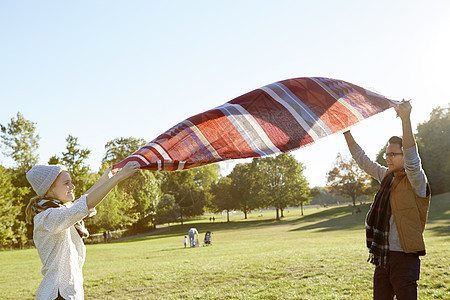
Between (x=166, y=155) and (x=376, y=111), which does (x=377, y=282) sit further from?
(x=166, y=155)

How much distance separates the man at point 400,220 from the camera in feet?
13.0

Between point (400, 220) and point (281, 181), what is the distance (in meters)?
68.3

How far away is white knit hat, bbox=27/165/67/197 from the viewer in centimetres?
344

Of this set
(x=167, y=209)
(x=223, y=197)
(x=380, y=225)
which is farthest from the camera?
(x=223, y=197)

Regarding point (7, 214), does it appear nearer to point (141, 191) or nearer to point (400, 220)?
point (141, 191)

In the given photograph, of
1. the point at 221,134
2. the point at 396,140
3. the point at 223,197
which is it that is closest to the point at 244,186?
the point at 223,197

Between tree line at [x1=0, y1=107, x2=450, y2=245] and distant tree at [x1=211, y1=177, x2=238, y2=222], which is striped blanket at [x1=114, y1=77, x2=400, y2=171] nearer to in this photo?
tree line at [x1=0, y1=107, x2=450, y2=245]

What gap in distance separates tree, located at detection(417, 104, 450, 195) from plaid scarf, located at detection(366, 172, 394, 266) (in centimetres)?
5971

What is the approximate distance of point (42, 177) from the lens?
3.46m

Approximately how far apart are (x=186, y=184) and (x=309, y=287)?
Result: 218 ft

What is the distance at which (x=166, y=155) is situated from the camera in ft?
12.5

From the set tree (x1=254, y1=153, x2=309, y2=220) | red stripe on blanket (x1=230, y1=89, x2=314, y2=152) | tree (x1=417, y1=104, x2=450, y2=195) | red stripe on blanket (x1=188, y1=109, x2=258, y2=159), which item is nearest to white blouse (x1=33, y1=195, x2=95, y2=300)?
red stripe on blanket (x1=188, y1=109, x2=258, y2=159)

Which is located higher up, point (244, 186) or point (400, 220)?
point (244, 186)

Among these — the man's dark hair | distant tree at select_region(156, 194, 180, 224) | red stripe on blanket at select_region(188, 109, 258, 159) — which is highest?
red stripe on blanket at select_region(188, 109, 258, 159)
